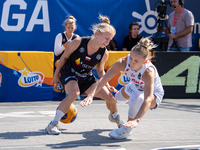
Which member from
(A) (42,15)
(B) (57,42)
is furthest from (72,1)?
(B) (57,42)

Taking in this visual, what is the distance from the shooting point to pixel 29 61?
8102mm

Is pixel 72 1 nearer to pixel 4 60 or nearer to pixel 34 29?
pixel 34 29

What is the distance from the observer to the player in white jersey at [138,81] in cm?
432

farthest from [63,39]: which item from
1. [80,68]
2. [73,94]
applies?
[73,94]

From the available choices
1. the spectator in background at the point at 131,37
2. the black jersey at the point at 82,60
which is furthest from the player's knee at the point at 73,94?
the spectator in background at the point at 131,37

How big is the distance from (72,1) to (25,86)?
334 centimetres

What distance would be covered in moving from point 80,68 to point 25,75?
338cm

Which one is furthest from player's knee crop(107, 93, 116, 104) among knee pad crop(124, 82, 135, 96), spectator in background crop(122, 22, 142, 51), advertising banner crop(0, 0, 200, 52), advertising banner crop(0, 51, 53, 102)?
advertising banner crop(0, 0, 200, 52)

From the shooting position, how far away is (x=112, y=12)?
10367 millimetres

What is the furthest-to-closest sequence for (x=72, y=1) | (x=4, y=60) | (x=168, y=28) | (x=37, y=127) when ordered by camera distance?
(x=72, y=1)
(x=168, y=28)
(x=4, y=60)
(x=37, y=127)

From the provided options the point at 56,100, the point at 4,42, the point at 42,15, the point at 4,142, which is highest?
the point at 42,15

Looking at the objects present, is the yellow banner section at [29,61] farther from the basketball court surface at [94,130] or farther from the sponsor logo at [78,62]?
the sponsor logo at [78,62]

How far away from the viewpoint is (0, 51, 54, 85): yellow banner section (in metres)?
7.99

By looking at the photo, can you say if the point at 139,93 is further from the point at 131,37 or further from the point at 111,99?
the point at 131,37
